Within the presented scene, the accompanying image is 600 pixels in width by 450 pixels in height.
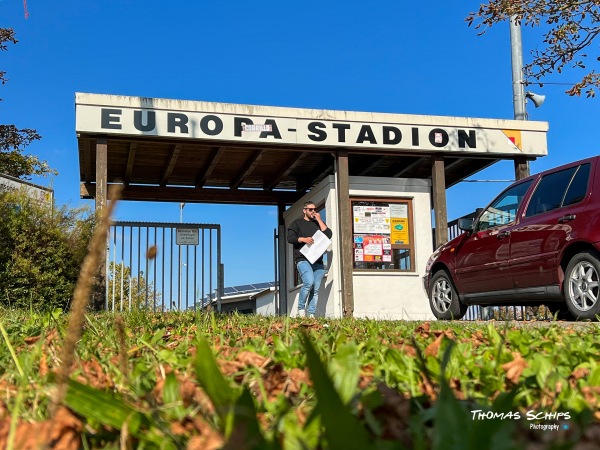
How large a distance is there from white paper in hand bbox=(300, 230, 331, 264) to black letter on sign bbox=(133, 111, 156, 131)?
11.5 feet

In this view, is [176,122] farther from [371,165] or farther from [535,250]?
[535,250]

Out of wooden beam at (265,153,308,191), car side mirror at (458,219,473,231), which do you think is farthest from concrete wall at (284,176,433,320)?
car side mirror at (458,219,473,231)

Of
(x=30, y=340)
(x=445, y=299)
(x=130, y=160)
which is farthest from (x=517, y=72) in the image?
(x=30, y=340)

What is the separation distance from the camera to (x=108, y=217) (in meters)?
0.79

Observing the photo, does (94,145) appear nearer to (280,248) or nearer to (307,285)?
(307,285)

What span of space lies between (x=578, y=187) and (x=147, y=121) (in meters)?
7.00

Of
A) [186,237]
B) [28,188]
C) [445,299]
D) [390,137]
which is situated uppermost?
[390,137]

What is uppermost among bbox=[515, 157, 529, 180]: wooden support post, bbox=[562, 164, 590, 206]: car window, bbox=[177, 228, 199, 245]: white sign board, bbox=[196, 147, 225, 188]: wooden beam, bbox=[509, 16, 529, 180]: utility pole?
bbox=[509, 16, 529, 180]: utility pole

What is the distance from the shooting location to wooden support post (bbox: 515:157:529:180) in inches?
508

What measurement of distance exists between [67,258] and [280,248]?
6.56 meters

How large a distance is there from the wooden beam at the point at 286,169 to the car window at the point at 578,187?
624 cm

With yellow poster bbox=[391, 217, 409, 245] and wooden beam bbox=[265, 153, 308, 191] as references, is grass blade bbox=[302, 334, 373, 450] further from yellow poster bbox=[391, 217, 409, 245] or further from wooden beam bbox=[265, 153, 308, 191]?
yellow poster bbox=[391, 217, 409, 245]

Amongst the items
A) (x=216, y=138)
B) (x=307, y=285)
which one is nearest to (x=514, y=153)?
(x=307, y=285)

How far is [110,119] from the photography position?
10844 mm
